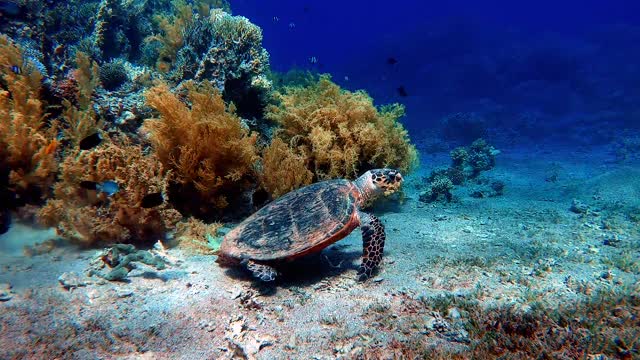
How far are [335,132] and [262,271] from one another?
181 inches

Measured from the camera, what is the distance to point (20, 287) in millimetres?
3361

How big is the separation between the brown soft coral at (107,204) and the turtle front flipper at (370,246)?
341 centimetres

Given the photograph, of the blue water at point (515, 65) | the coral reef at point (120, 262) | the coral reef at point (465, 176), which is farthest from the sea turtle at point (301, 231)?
the blue water at point (515, 65)

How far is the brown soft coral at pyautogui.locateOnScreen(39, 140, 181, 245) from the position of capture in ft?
15.2

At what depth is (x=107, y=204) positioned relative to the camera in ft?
16.2

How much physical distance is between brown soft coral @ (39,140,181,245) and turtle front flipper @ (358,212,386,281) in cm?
341

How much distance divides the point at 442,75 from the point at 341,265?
1974 inches

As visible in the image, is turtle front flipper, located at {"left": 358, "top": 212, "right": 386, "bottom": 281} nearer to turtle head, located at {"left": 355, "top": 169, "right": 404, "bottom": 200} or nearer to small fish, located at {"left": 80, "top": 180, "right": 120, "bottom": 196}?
turtle head, located at {"left": 355, "top": 169, "right": 404, "bottom": 200}

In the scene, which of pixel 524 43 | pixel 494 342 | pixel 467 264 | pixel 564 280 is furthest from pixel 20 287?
pixel 524 43

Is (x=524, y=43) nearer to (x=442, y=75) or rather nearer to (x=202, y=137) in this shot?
(x=442, y=75)

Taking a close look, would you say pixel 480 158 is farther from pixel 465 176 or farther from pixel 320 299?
pixel 320 299

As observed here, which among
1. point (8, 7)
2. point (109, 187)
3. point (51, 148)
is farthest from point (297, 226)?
point (8, 7)

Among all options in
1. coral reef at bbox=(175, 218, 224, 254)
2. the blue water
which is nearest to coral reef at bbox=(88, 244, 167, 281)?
coral reef at bbox=(175, 218, 224, 254)

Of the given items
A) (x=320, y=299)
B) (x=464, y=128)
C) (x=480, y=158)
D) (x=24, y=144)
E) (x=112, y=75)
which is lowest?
(x=320, y=299)
